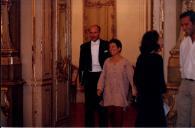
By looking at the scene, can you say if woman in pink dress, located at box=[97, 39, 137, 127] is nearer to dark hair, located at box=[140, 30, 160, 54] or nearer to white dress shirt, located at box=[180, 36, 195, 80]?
white dress shirt, located at box=[180, 36, 195, 80]

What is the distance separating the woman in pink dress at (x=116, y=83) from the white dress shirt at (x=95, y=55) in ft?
1.87

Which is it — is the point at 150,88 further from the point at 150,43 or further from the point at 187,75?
the point at 187,75

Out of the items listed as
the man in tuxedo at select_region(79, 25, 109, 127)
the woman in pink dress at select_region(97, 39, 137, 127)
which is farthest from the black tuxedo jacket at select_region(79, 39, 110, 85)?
the woman in pink dress at select_region(97, 39, 137, 127)

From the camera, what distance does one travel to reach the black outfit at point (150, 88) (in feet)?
15.2

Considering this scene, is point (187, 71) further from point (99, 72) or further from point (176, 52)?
point (99, 72)

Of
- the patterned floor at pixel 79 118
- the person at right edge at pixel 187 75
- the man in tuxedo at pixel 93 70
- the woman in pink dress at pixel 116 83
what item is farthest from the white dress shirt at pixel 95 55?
the person at right edge at pixel 187 75

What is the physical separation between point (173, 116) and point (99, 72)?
4.31 ft

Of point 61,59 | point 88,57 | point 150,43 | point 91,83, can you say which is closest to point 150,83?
point 150,43

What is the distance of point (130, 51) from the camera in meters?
10.9

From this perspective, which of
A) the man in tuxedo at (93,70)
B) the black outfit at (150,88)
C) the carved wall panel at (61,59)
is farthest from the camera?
the carved wall panel at (61,59)

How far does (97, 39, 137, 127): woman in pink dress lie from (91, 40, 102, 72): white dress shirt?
571 mm

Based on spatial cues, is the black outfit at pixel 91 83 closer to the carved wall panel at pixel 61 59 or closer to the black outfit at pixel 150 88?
the carved wall panel at pixel 61 59

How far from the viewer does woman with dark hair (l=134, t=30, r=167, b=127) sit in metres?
4.62

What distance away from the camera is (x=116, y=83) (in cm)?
581
